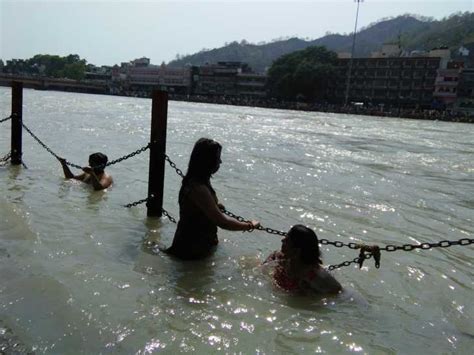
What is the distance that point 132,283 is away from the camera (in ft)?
15.6

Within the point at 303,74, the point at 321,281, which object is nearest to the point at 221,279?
the point at 321,281

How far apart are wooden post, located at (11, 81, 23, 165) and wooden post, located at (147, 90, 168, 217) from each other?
4801mm

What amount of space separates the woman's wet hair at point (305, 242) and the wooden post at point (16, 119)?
25.7 ft

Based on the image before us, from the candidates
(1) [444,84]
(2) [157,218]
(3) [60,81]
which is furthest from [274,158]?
(3) [60,81]

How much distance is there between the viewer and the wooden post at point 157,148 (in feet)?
21.0

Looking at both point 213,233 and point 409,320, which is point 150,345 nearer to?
point 213,233

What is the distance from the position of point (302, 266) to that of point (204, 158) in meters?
1.28

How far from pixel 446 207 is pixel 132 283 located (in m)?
7.25

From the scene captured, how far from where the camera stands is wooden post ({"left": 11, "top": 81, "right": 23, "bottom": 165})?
10227 mm

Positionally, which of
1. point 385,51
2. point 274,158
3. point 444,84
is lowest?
point 274,158

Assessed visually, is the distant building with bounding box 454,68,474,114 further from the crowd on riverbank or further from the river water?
the river water

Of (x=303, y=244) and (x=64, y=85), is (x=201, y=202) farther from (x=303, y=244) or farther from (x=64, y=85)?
(x=64, y=85)

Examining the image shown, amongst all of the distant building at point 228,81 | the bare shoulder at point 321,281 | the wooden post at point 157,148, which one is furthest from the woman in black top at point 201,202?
the distant building at point 228,81

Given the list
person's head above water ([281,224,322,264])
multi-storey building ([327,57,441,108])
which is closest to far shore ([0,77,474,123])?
multi-storey building ([327,57,441,108])
